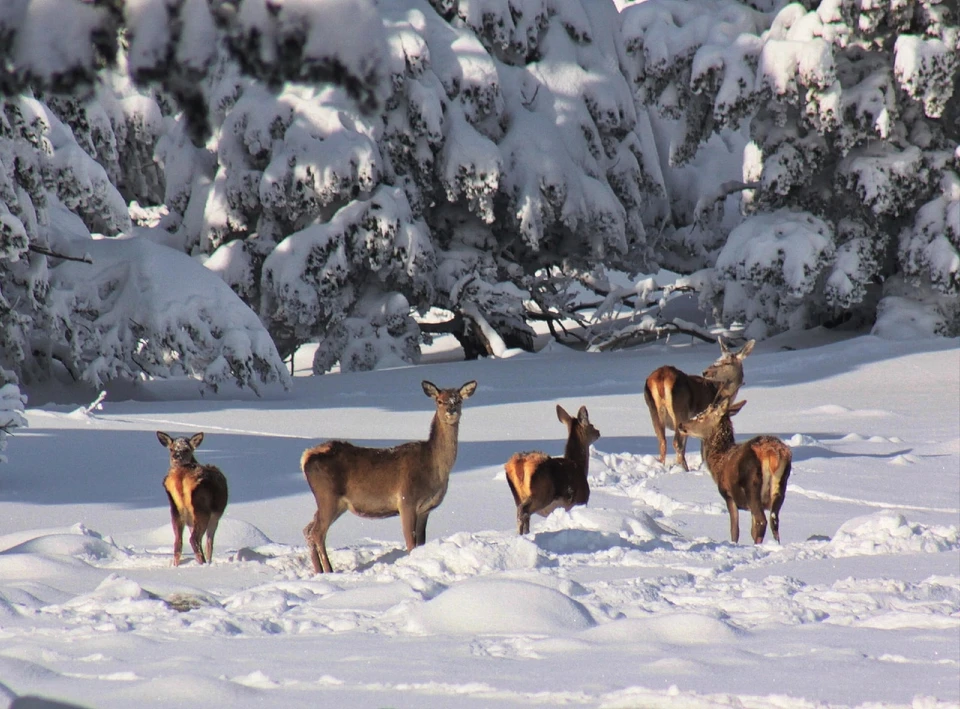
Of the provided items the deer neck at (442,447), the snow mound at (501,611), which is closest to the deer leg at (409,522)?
the deer neck at (442,447)

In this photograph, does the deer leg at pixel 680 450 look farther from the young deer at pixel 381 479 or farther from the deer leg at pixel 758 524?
the young deer at pixel 381 479

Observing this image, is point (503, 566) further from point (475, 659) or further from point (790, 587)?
point (475, 659)

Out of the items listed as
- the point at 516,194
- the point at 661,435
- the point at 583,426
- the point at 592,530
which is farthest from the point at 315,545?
the point at 516,194

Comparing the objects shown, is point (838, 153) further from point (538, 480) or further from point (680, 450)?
point (538, 480)

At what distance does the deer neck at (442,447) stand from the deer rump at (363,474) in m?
0.06

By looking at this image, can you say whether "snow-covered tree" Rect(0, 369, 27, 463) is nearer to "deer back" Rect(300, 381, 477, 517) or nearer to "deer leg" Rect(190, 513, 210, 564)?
"deer leg" Rect(190, 513, 210, 564)

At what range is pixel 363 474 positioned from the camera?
24.7ft

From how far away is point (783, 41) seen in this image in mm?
24953

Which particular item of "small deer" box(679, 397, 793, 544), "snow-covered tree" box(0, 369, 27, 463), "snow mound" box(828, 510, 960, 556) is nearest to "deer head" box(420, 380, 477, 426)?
"small deer" box(679, 397, 793, 544)

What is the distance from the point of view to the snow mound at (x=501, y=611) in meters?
5.23

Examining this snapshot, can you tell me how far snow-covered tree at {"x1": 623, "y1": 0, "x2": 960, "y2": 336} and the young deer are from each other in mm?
17556

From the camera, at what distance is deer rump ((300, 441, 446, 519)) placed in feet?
24.4

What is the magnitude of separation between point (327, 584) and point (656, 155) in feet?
82.7

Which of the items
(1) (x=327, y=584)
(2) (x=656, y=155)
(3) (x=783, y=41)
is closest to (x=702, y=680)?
(1) (x=327, y=584)
